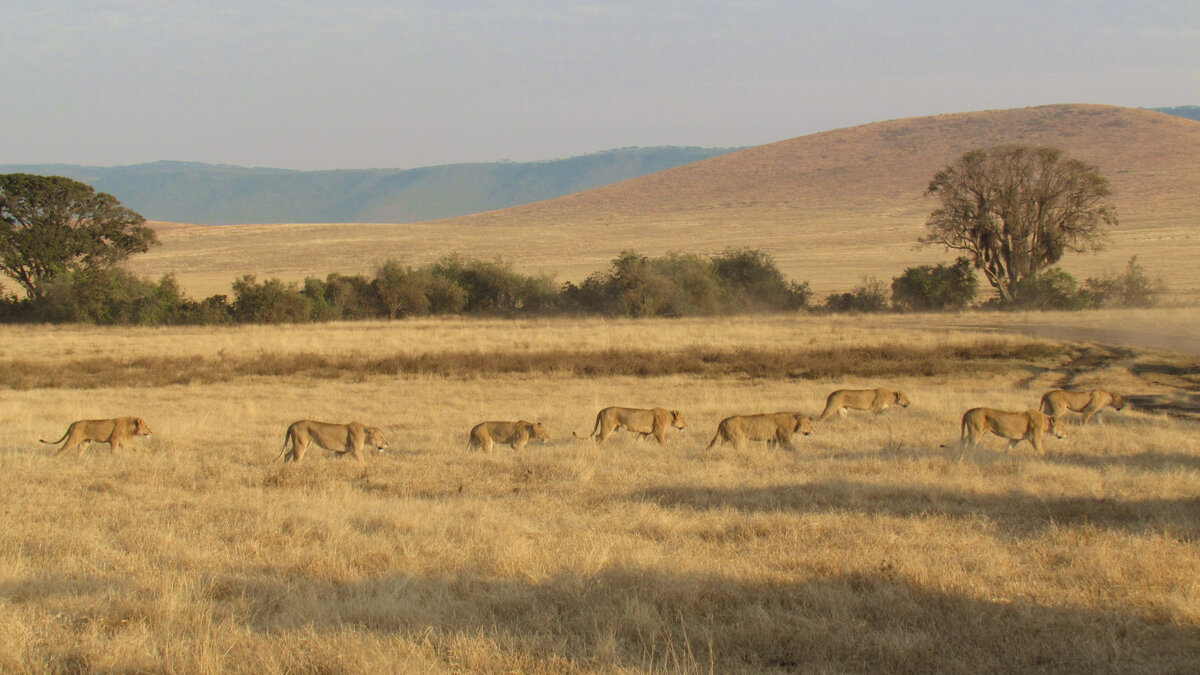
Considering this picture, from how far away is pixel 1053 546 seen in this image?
277 inches

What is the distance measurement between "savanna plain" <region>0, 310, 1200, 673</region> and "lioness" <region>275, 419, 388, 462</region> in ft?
1.00

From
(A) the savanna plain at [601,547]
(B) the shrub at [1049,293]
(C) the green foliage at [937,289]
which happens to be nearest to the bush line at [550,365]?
(A) the savanna plain at [601,547]

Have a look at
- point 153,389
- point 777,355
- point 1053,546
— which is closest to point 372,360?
point 153,389

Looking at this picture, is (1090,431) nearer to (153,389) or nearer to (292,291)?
(153,389)

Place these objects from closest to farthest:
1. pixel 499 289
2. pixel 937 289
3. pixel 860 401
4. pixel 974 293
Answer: pixel 860 401 → pixel 937 289 → pixel 974 293 → pixel 499 289

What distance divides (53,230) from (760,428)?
42636 mm

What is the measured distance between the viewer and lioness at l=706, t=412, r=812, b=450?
12.4 meters

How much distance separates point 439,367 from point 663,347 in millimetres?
7289

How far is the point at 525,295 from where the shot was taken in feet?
148

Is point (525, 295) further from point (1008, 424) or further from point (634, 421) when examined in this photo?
point (1008, 424)

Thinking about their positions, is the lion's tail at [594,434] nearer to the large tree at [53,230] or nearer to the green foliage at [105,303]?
the green foliage at [105,303]

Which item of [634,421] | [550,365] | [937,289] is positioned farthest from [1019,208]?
[634,421]

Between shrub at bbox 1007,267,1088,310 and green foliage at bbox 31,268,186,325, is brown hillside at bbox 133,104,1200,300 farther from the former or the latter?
green foliage at bbox 31,268,186,325

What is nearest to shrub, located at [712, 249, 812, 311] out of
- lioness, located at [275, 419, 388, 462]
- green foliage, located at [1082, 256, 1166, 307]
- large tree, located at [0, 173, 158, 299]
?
green foliage, located at [1082, 256, 1166, 307]
